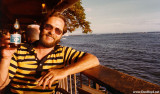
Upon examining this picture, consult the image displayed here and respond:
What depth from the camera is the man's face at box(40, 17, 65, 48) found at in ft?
7.33

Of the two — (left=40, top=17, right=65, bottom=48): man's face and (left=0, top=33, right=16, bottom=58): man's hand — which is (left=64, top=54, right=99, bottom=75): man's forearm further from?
(left=0, top=33, right=16, bottom=58): man's hand

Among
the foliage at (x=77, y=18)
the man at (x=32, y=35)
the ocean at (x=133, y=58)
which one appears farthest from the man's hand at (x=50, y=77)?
the ocean at (x=133, y=58)

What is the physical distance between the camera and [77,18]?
27.0ft

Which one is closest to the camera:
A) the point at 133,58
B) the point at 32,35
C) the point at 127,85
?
the point at 127,85

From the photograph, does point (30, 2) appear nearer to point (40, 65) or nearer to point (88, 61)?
point (40, 65)

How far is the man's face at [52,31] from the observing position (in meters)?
2.23

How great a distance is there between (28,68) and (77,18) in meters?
6.88

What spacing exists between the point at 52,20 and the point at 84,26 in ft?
21.1

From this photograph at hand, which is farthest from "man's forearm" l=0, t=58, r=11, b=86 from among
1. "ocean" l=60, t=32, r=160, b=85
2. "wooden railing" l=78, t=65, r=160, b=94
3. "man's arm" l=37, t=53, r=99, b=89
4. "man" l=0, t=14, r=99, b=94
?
"ocean" l=60, t=32, r=160, b=85

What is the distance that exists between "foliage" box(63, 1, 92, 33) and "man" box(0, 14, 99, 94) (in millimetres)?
5565

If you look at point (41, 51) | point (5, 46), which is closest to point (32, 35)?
point (41, 51)

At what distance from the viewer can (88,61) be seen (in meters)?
1.77

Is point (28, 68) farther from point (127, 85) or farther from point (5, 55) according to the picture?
point (127, 85)

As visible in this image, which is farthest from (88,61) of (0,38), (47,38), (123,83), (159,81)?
(159,81)
